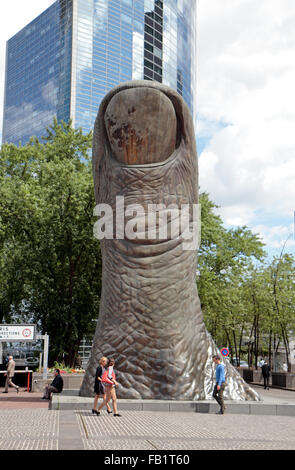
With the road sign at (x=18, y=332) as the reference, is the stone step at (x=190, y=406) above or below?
below

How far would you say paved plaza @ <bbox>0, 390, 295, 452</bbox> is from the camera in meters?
7.21

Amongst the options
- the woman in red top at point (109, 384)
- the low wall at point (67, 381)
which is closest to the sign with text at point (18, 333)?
the low wall at point (67, 381)

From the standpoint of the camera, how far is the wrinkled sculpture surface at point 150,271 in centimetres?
1272

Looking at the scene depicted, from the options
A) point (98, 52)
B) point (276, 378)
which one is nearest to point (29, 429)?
point (276, 378)

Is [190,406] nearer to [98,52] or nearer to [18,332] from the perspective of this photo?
[18,332]

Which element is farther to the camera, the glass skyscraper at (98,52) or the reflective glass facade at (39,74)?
the reflective glass facade at (39,74)

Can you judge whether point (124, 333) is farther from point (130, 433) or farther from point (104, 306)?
point (130, 433)

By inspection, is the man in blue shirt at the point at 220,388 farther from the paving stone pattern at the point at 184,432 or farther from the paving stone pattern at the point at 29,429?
the paving stone pattern at the point at 29,429

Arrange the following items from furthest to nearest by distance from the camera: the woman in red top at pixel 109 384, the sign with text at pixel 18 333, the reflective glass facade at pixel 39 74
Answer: the reflective glass facade at pixel 39 74 < the sign with text at pixel 18 333 < the woman in red top at pixel 109 384

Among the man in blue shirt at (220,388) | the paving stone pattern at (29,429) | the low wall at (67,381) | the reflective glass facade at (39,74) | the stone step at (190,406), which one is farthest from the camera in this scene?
the reflective glass facade at (39,74)

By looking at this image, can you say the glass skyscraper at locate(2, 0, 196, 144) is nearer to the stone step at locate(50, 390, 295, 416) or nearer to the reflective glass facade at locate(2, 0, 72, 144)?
the reflective glass facade at locate(2, 0, 72, 144)

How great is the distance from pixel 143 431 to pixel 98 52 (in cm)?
9272

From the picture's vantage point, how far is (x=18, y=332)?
18.4 m

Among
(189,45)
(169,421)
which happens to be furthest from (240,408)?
(189,45)
